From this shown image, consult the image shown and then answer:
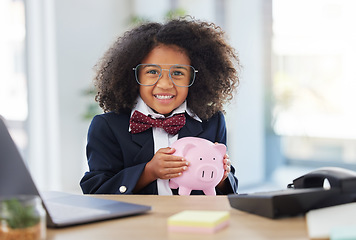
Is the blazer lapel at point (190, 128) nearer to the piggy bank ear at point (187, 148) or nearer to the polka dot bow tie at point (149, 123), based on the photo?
the polka dot bow tie at point (149, 123)

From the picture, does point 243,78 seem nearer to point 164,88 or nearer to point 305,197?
point 164,88

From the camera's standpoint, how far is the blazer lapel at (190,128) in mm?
1865

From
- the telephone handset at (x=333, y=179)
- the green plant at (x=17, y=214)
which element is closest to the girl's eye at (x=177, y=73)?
the telephone handset at (x=333, y=179)

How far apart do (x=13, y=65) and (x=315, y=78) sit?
2.82 meters

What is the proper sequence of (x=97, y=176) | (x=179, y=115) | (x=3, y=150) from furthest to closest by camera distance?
(x=179, y=115) → (x=97, y=176) → (x=3, y=150)

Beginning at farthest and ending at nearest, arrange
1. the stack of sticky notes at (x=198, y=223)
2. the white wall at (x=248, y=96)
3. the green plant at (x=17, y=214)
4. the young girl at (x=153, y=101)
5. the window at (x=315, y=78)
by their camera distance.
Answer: the white wall at (x=248, y=96) → the window at (x=315, y=78) → the young girl at (x=153, y=101) → the stack of sticky notes at (x=198, y=223) → the green plant at (x=17, y=214)

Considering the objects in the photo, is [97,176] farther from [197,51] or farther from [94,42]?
[94,42]

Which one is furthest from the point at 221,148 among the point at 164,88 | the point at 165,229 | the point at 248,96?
the point at 248,96

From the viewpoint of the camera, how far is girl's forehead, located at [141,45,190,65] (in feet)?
6.11

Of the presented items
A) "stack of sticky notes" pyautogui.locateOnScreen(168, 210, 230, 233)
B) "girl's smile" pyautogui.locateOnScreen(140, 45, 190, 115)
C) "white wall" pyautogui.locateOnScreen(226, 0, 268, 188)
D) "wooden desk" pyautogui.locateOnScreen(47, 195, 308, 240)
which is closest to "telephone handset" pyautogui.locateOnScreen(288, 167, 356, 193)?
"wooden desk" pyautogui.locateOnScreen(47, 195, 308, 240)

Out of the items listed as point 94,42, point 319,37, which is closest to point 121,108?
point 94,42

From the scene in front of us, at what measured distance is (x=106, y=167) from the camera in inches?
70.4

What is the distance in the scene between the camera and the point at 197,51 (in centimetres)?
194

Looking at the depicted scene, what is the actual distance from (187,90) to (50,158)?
10.2 ft
